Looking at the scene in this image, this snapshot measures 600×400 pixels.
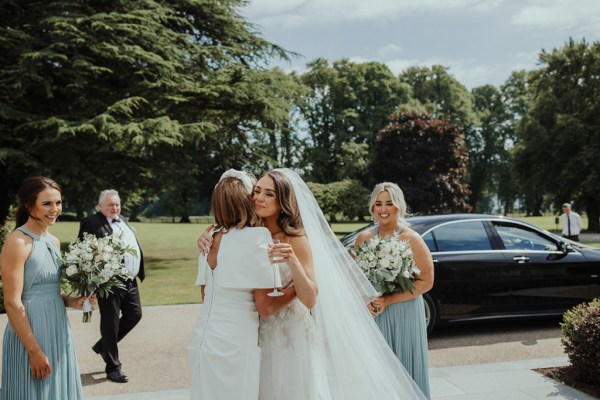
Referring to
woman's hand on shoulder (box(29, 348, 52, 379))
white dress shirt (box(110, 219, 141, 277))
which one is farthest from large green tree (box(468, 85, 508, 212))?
woman's hand on shoulder (box(29, 348, 52, 379))

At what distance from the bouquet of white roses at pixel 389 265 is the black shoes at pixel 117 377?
10.6 feet

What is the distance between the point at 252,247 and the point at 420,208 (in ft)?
112

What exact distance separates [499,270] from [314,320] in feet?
16.5

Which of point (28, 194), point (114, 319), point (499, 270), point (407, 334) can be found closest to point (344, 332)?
point (407, 334)

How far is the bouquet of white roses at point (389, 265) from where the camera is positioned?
4.14 metres

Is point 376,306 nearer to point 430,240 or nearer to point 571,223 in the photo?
point 430,240

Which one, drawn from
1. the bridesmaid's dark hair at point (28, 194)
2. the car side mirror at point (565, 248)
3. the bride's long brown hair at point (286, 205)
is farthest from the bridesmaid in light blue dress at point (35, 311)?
the car side mirror at point (565, 248)

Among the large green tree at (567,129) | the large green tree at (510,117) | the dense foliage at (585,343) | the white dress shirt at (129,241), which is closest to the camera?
the dense foliage at (585,343)

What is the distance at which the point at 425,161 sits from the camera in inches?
1405

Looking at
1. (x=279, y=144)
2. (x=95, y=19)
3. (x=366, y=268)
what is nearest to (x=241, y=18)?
(x=95, y=19)

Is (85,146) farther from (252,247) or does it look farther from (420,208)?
(420,208)

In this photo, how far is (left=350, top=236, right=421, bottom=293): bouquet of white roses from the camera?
4141 mm

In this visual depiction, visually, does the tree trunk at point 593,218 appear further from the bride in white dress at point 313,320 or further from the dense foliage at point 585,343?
the bride in white dress at point 313,320

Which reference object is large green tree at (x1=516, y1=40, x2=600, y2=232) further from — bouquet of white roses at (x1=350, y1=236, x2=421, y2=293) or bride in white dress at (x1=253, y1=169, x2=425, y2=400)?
bride in white dress at (x1=253, y1=169, x2=425, y2=400)
